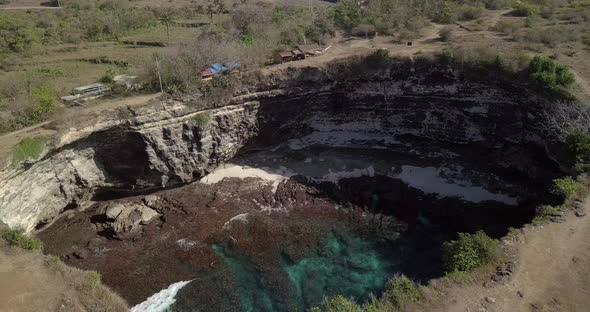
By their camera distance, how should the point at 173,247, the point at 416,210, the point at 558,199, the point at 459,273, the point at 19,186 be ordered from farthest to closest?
the point at 416,210 < the point at 173,247 < the point at 19,186 < the point at 558,199 < the point at 459,273

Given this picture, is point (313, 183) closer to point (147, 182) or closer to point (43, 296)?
A: point (147, 182)

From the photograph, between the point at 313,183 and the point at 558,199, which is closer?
the point at 558,199

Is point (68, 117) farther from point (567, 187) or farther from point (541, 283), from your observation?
point (567, 187)

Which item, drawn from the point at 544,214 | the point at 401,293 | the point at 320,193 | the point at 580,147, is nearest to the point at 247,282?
the point at 320,193

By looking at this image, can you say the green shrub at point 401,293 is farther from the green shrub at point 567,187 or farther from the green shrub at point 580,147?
the green shrub at point 580,147

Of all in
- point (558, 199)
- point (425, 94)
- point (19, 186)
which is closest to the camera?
point (558, 199)

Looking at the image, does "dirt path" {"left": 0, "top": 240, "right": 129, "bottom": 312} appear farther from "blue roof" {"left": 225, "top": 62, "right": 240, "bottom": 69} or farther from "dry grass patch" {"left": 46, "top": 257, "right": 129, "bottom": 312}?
Answer: "blue roof" {"left": 225, "top": 62, "right": 240, "bottom": 69}

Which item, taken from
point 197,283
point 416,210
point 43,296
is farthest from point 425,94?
point 43,296
